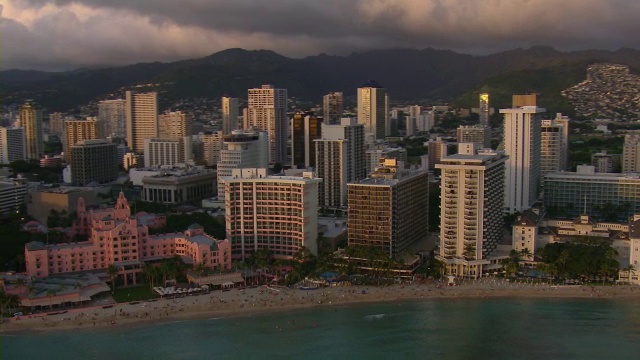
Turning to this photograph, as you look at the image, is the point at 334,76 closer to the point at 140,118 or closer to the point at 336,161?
the point at 140,118

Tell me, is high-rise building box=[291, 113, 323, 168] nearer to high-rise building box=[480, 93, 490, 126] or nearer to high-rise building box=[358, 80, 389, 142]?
high-rise building box=[358, 80, 389, 142]

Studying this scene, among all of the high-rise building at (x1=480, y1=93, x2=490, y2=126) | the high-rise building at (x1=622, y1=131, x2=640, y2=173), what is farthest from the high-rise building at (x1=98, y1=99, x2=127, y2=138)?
the high-rise building at (x1=622, y1=131, x2=640, y2=173)

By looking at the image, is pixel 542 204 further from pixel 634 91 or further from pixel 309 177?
pixel 634 91

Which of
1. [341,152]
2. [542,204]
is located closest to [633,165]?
[542,204]

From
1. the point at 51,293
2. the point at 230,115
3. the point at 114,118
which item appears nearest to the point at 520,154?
the point at 51,293

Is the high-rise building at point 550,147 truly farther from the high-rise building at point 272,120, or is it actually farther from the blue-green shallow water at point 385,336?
the high-rise building at point 272,120
